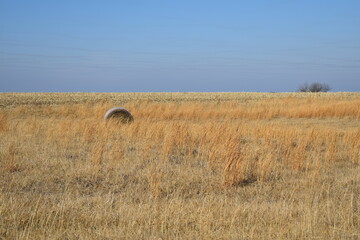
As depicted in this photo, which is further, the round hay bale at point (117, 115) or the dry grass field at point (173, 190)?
the round hay bale at point (117, 115)

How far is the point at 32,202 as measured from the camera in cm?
455

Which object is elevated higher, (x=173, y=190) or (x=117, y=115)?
(x=117, y=115)

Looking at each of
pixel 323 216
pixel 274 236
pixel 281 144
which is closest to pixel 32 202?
pixel 274 236

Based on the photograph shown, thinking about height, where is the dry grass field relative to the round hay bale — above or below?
below

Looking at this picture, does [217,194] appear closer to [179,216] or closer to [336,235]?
[179,216]

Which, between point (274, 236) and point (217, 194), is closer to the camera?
point (274, 236)

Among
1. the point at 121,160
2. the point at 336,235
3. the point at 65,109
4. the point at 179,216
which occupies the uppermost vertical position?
the point at 65,109

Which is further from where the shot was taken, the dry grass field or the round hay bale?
the round hay bale

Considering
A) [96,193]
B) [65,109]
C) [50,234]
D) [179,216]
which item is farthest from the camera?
[65,109]

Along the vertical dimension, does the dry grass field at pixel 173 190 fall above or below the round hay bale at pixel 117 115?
below

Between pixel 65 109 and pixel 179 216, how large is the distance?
50.6ft

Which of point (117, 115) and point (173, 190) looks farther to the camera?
point (117, 115)

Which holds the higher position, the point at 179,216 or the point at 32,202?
the point at 32,202

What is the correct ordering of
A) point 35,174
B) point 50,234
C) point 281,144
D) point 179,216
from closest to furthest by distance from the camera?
1. point 50,234
2. point 179,216
3. point 35,174
4. point 281,144
